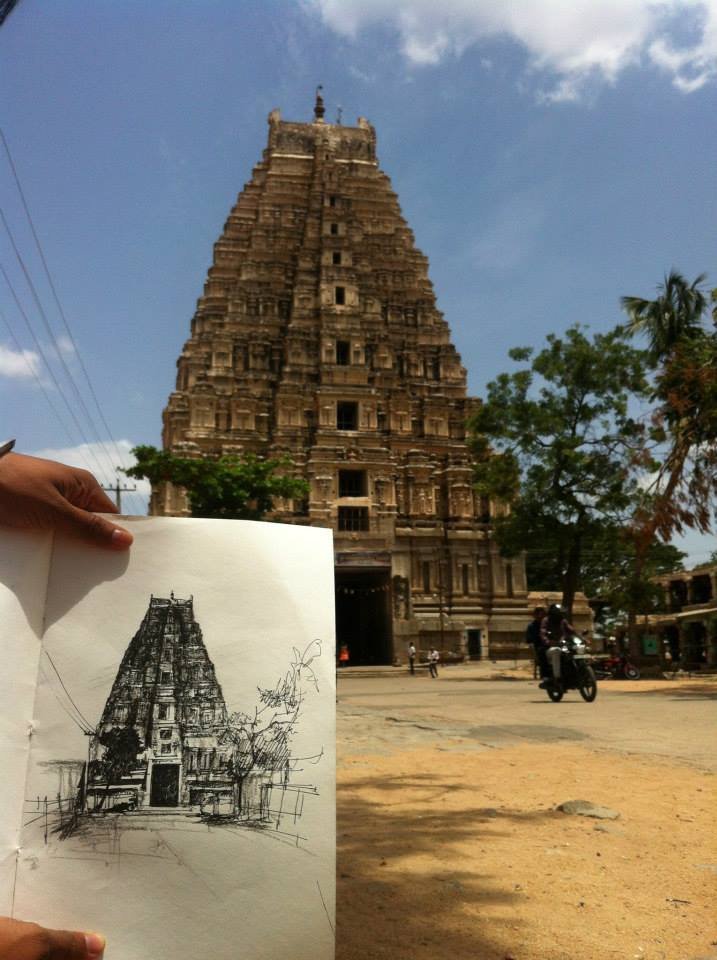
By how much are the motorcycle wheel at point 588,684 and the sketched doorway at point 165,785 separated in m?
10.9

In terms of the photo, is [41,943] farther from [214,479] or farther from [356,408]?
[356,408]

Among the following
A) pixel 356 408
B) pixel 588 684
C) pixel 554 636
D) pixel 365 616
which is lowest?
pixel 588 684

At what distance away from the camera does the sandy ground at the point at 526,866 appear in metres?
2.52

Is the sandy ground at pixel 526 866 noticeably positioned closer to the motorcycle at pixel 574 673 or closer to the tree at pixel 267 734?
the tree at pixel 267 734

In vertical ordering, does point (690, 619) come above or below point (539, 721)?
above

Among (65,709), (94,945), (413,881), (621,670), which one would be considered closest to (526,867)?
(413,881)

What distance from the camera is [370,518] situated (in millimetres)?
29781

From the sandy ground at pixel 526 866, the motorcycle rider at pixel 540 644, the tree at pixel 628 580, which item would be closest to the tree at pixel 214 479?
the tree at pixel 628 580

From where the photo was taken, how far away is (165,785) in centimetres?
175

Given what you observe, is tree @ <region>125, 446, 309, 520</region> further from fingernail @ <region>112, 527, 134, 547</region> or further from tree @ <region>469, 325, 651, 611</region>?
fingernail @ <region>112, 527, 134, 547</region>

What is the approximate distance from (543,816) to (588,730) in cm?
419

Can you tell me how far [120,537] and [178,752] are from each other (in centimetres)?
53

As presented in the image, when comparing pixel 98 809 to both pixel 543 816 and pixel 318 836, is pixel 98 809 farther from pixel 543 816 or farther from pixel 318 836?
pixel 543 816

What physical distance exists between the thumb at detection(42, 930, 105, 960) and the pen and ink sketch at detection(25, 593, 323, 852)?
0.61 feet
